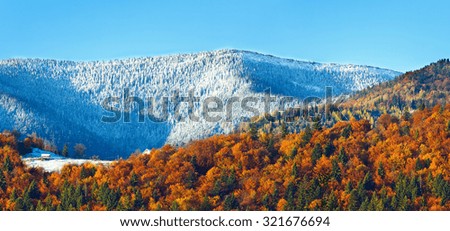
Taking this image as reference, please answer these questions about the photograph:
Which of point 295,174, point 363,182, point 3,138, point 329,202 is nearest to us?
point 329,202

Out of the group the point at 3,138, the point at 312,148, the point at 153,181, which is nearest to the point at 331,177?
the point at 312,148

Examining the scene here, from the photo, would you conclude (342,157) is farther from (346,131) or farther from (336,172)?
(346,131)

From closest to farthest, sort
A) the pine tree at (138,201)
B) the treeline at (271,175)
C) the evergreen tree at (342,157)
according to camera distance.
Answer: the treeline at (271,175) < the pine tree at (138,201) < the evergreen tree at (342,157)

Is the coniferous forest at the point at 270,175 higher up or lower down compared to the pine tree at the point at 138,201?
higher up

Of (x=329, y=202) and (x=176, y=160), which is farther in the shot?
(x=176, y=160)

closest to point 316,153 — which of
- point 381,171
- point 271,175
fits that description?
point 271,175

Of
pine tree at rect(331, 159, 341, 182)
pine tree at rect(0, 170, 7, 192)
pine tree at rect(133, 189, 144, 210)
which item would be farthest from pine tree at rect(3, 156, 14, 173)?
pine tree at rect(331, 159, 341, 182)

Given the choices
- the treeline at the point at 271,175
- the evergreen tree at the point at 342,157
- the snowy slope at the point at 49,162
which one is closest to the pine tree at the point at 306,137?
the treeline at the point at 271,175

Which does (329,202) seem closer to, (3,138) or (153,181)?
(153,181)

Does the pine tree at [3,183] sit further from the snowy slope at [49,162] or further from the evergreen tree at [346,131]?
the evergreen tree at [346,131]
